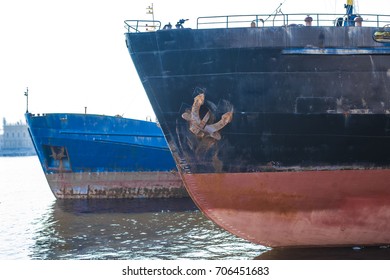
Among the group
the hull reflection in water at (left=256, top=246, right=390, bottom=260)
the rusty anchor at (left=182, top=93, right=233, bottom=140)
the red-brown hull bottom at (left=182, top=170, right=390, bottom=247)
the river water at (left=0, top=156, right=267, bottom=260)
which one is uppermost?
the rusty anchor at (left=182, top=93, right=233, bottom=140)

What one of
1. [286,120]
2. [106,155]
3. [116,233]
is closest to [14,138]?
[106,155]

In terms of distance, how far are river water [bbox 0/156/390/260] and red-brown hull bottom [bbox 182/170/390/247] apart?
0.40 m

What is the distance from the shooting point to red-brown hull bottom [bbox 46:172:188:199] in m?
18.6

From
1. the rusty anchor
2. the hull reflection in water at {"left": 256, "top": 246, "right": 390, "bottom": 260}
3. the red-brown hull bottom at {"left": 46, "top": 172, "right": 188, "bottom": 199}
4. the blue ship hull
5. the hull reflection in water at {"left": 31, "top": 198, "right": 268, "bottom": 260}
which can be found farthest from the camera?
the red-brown hull bottom at {"left": 46, "top": 172, "right": 188, "bottom": 199}

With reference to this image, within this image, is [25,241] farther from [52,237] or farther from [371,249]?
[371,249]

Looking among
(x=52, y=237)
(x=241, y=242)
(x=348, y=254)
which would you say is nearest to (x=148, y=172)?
(x=52, y=237)

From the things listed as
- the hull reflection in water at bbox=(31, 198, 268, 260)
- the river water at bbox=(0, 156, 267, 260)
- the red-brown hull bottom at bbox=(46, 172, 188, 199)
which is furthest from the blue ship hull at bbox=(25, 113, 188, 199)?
the hull reflection in water at bbox=(31, 198, 268, 260)

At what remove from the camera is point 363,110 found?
8625mm

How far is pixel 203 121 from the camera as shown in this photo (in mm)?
8734

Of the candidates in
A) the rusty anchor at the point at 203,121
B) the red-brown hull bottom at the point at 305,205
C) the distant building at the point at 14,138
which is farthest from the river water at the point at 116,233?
the distant building at the point at 14,138

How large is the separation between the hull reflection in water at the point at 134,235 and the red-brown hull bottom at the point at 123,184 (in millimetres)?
1250

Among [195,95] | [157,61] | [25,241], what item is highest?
[157,61]

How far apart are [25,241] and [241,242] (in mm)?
6345

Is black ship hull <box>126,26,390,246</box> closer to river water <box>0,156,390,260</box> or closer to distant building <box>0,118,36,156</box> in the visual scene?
river water <box>0,156,390,260</box>
